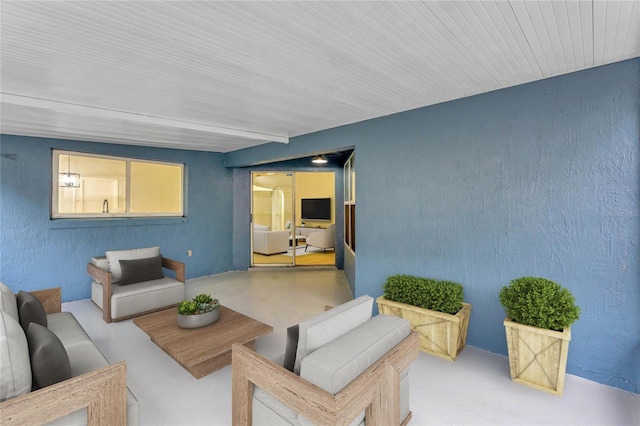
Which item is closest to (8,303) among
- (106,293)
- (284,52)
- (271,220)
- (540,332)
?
(106,293)

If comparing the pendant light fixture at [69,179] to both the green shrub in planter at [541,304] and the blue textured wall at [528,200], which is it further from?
the green shrub in planter at [541,304]

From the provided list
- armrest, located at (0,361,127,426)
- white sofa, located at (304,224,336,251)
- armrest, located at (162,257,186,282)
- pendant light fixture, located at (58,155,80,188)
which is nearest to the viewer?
armrest, located at (0,361,127,426)

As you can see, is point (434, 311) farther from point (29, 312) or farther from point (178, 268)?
point (178, 268)

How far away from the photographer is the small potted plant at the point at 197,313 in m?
2.78

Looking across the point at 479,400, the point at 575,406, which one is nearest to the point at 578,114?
the point at 575,406

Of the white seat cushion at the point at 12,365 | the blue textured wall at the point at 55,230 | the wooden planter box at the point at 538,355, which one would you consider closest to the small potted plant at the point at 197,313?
the white seat cushion at the point at 12,365

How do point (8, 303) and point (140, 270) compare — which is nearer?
point (8, 303)

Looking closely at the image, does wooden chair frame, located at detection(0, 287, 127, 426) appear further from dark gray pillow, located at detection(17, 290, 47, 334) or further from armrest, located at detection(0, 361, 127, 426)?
dark gray pillow, located at detection(17, 290, 47, 334)

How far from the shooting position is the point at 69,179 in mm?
4559

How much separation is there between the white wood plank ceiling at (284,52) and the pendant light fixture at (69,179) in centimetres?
136

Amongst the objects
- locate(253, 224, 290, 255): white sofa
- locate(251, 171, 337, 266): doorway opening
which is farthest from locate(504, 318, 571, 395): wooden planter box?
locate(253, 224, 290, 255): white sofa

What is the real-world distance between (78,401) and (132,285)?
2.84 m

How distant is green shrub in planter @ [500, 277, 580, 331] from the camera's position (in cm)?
221

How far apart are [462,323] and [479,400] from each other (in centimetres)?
73
